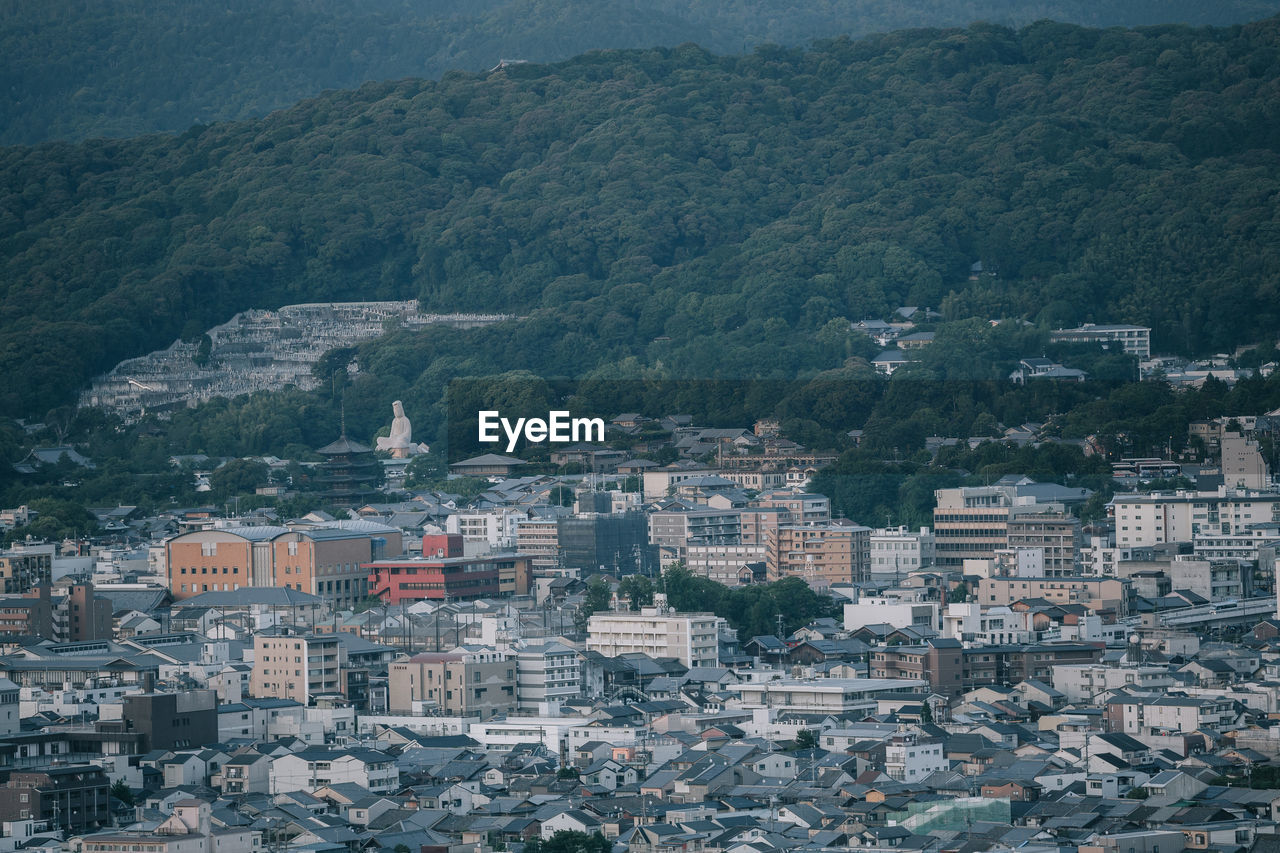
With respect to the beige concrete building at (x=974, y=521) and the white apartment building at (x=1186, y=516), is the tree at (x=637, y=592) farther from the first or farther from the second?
the white apartment building at (x=1186, y=516)

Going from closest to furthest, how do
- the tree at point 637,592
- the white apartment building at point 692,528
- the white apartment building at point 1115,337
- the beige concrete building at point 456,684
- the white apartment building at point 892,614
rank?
the beige concrete building at point 456,684, the white apartment building at point 892,614, the tree at point 637,592, the white apartment building at point 692,528, the white apartment building at point 1115,337

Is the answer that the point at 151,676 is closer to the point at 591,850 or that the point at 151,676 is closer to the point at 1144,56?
the point at 591,850

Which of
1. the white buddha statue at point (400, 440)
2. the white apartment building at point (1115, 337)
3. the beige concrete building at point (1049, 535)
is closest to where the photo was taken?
the beige concrete building at point (1049, 535)

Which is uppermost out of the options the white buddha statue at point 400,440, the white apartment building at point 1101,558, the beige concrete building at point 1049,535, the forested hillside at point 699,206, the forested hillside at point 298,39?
the forested hillside at point 298,39

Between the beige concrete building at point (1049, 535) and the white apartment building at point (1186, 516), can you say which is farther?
the beige concrete building at point (1049, 535)

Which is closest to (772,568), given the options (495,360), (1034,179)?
(495,360)

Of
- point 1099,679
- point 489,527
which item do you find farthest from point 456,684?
point 489,527

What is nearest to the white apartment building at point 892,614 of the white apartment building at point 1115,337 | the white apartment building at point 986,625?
the white apartment building at point 986,625
